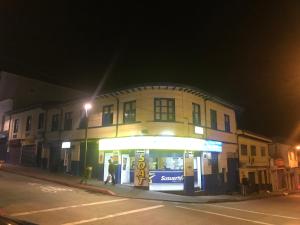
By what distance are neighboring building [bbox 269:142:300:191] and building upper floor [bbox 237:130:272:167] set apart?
5.38 ft

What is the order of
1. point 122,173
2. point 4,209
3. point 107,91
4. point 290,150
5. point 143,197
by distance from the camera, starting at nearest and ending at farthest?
1. point 4,209
2. point 143,197
3. point 122,173
4. point 107,91
5. point 290,150

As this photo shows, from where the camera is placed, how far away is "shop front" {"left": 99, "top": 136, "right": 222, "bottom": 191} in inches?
886

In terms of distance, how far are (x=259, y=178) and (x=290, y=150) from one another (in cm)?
1265

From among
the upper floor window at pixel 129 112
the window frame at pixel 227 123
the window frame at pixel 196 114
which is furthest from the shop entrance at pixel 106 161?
the window frame at pixel 227 123

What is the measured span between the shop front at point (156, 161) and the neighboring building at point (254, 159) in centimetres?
998

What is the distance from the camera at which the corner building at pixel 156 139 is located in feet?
75.3

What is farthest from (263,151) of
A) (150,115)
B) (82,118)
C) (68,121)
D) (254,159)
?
(68,121)

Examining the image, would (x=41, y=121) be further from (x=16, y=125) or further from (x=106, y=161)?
(x=106, y=161)

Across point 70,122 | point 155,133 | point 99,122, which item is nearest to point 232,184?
point 155,133

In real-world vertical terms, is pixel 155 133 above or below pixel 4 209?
above

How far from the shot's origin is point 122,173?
24484mm

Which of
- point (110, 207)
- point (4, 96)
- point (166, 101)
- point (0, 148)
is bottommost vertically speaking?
point (110, 207)

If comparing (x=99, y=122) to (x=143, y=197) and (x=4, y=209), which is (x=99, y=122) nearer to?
(x=143, y=197)

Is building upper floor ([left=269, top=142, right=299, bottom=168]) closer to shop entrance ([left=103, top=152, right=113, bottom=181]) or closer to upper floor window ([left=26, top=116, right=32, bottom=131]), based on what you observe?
shop entrance ([left=103, top=152, right=113, bottom=181])
